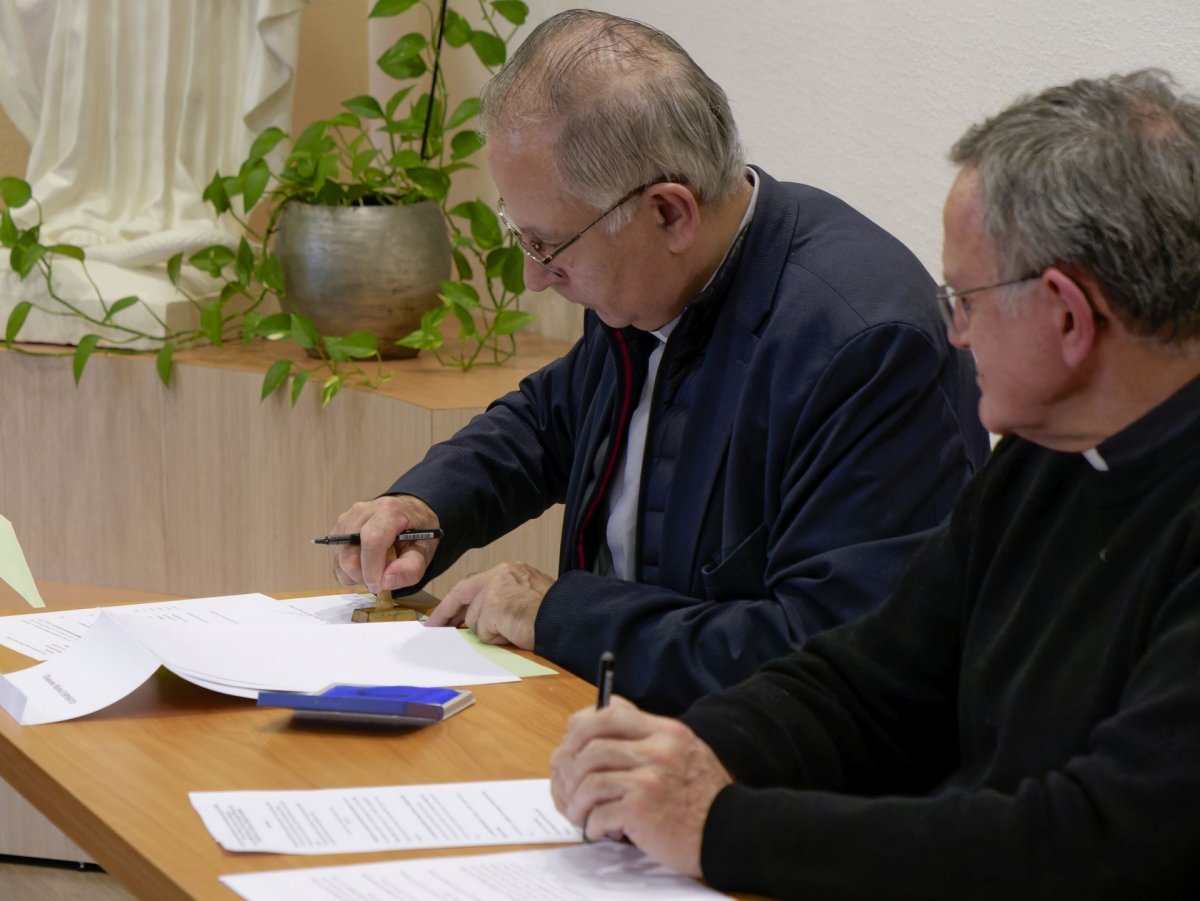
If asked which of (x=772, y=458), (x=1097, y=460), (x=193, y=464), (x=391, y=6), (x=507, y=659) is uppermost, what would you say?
(x=391, y=6)

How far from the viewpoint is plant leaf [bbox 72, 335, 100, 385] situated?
3506 mm

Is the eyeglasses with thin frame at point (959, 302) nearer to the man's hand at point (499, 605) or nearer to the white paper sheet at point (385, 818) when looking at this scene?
the white paper sheet at point (385, 818)

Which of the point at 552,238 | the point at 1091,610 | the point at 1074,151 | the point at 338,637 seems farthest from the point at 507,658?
the point at 1074,151

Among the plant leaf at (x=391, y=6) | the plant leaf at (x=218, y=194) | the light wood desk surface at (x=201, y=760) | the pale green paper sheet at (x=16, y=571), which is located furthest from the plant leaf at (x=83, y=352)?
the light wood desk surface at (x=201, y=760)

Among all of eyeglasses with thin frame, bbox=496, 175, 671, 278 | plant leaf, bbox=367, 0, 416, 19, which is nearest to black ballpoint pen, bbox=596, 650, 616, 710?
eyeglasses with thin frame, bbox=496, 175, 671, 278

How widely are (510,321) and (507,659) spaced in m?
1.80

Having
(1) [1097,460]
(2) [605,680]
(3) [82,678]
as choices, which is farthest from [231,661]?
(1) [1097,460]

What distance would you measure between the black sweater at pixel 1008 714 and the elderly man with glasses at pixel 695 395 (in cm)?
24

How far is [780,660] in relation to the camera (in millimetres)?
1526

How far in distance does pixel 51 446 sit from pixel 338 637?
2.07m

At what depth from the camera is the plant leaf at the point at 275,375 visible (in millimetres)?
3363

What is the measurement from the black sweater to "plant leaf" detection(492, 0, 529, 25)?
97.2 inches

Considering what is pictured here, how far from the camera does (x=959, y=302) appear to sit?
4.38 ft

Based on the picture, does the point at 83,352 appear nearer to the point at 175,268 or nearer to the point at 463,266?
the point at 175,268
